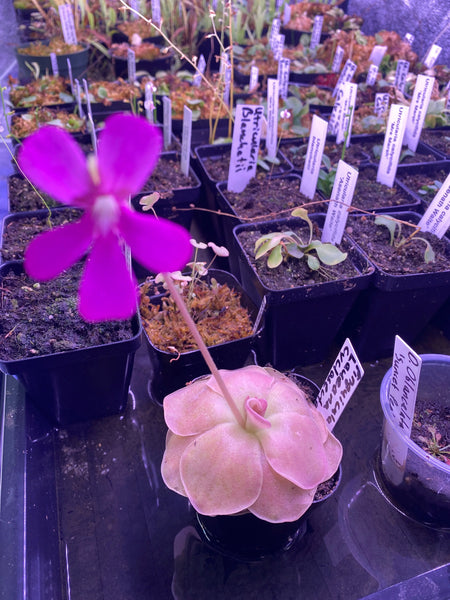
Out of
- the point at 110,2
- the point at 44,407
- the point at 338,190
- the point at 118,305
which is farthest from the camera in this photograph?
the point at 110,2

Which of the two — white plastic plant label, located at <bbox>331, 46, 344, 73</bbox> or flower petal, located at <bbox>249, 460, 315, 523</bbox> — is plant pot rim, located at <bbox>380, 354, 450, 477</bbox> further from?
white plastic plant label, located at <bbox>331, 46, 344, 73</bbox>

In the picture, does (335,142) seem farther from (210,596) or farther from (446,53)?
(210,596)

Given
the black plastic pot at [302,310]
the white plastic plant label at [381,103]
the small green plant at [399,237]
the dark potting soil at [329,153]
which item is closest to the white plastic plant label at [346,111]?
the dark potting soil at [329,153]

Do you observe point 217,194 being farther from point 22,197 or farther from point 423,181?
point 423,181

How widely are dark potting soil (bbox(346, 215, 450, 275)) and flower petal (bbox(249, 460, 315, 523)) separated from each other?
64cm

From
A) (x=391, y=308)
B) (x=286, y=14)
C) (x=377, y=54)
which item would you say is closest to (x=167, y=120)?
(x=391, y=308)

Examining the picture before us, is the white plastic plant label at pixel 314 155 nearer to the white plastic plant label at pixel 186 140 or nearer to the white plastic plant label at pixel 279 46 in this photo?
the white plastic plant label at pixel 186 140

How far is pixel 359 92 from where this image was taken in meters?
2.29

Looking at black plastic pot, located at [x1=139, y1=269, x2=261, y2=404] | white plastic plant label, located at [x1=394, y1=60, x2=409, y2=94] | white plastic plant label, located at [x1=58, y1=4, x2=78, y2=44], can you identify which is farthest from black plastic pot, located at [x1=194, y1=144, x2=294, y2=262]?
white plastic plant label, located at [x1=58, y1=4, x2=78, y2=44]

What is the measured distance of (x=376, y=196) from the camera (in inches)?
59.9

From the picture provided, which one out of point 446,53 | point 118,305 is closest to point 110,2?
point 446,53

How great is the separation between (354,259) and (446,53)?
5.69 feet

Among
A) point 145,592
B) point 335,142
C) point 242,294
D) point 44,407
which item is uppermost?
point 335,142

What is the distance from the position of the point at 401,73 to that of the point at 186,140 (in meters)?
1.28
